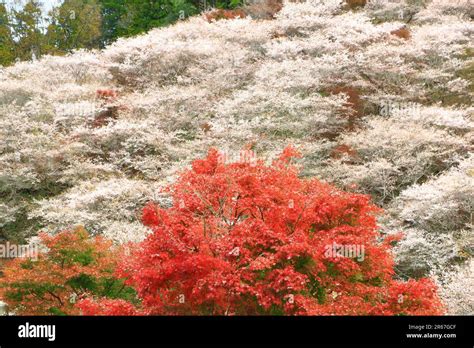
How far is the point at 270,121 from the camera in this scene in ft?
65.0

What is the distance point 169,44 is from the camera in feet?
91.8

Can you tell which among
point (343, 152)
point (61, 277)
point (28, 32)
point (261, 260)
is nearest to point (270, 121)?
point (343, 152)

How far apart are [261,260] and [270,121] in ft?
38.2

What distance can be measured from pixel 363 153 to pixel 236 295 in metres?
11.1

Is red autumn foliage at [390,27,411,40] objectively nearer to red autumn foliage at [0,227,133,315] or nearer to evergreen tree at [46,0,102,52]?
red autumn foliage at [0,227,133,315]

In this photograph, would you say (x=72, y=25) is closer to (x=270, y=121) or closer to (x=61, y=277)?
(x=270, y=121)

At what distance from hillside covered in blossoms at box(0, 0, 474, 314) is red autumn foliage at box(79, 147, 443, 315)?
2395 mm

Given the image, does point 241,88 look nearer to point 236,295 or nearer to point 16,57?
point 236,295
